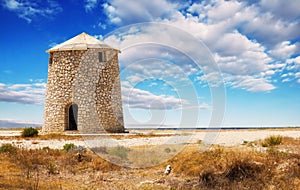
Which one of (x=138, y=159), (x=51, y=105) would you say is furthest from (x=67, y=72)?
(x=138, y=159)

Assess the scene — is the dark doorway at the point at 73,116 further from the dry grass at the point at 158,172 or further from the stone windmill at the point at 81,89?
the dry grass at the point at 158,172

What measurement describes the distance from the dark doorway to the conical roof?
4.94 meters

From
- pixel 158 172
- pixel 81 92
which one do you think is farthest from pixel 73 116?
pixel 158 172

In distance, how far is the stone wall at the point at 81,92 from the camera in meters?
26.2

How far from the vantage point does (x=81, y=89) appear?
26.3 metres

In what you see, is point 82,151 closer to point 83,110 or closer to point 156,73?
point 156,73

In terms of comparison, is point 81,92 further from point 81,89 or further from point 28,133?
point 28,133

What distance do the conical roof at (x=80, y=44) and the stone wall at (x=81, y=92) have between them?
0.35 metres

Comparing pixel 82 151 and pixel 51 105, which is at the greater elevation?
pixel 51 105

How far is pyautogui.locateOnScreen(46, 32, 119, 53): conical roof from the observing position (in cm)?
2684

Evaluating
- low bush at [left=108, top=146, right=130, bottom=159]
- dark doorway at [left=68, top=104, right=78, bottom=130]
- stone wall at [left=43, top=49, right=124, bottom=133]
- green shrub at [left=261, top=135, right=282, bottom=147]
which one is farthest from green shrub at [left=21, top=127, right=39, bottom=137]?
green shrub at [left=261, top=135, right=282, bottom=147]

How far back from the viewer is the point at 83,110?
26047mm

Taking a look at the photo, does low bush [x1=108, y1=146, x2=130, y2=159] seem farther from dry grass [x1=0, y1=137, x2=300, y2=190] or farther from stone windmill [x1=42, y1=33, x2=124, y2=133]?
stone windmill [x1=42, y1=33, x2=124, y2=133]

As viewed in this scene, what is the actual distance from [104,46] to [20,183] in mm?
19707
